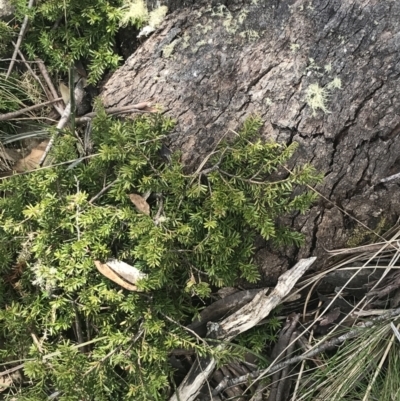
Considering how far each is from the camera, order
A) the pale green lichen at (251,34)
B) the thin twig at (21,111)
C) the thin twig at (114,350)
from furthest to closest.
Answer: the thin twig at (21,111)
the pale green lichen at (251,34)
the thin twig at (114,350)

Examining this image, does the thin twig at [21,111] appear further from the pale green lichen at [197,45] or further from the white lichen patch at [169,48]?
the pale green lichen at [197,45]

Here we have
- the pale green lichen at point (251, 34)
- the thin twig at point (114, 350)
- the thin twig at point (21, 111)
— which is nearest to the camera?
the thin twig at point (114, 350)

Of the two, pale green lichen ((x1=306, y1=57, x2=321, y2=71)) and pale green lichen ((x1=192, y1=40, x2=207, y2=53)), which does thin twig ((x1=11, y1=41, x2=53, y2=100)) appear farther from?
pale green lichen ((x1=306, y1=57, x2=321, y2=71))

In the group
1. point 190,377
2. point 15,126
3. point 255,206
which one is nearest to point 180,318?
point 190,377

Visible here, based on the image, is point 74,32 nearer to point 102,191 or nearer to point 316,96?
point 102,191

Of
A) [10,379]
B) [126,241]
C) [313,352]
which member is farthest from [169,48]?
[10,379]

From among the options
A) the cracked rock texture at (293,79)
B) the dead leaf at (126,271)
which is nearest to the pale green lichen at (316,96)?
the cracked rock texture at (293,79)
